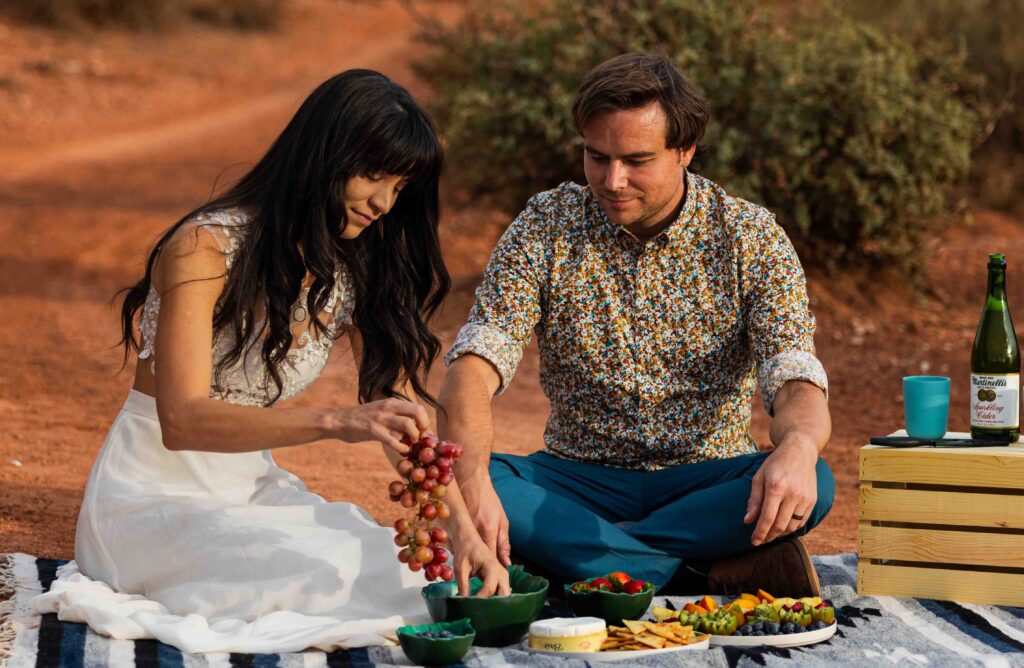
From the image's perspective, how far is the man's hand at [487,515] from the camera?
139 inches

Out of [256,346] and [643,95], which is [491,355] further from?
[643,95]

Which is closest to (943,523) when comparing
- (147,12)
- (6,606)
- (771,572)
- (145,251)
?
(771,572)

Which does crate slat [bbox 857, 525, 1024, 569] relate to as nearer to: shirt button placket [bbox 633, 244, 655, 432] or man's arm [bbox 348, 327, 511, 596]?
shirt button placket [bbox 633, 244, 655, 432]

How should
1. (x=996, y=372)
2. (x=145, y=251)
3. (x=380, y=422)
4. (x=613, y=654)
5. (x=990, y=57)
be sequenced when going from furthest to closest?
(x=990, y=57)
(x=145, y=251)
(x=996, y=372)
(x=613, y=654)
(x=380, y=422)

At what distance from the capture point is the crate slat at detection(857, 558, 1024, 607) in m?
3.91

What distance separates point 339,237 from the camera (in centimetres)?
355

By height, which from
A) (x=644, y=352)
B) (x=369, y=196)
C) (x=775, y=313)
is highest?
(x=369, y=196)

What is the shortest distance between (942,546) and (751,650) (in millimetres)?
878

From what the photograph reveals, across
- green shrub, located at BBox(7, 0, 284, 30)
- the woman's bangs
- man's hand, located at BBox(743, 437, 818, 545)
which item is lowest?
man's hand, located at BBox(743, 437, 818, 545)

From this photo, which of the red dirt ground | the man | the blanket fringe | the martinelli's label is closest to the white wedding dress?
the blanket fringe

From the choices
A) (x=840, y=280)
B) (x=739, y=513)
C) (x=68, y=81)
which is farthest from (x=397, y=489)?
(x=68, y=81)

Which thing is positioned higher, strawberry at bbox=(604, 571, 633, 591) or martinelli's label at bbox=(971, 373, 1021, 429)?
martinelli's label at bbox=(971, 373, 1021, 429)

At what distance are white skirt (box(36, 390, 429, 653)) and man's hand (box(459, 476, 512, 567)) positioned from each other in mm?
220

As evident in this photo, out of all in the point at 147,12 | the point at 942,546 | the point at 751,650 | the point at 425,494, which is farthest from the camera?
the point at 147,12
